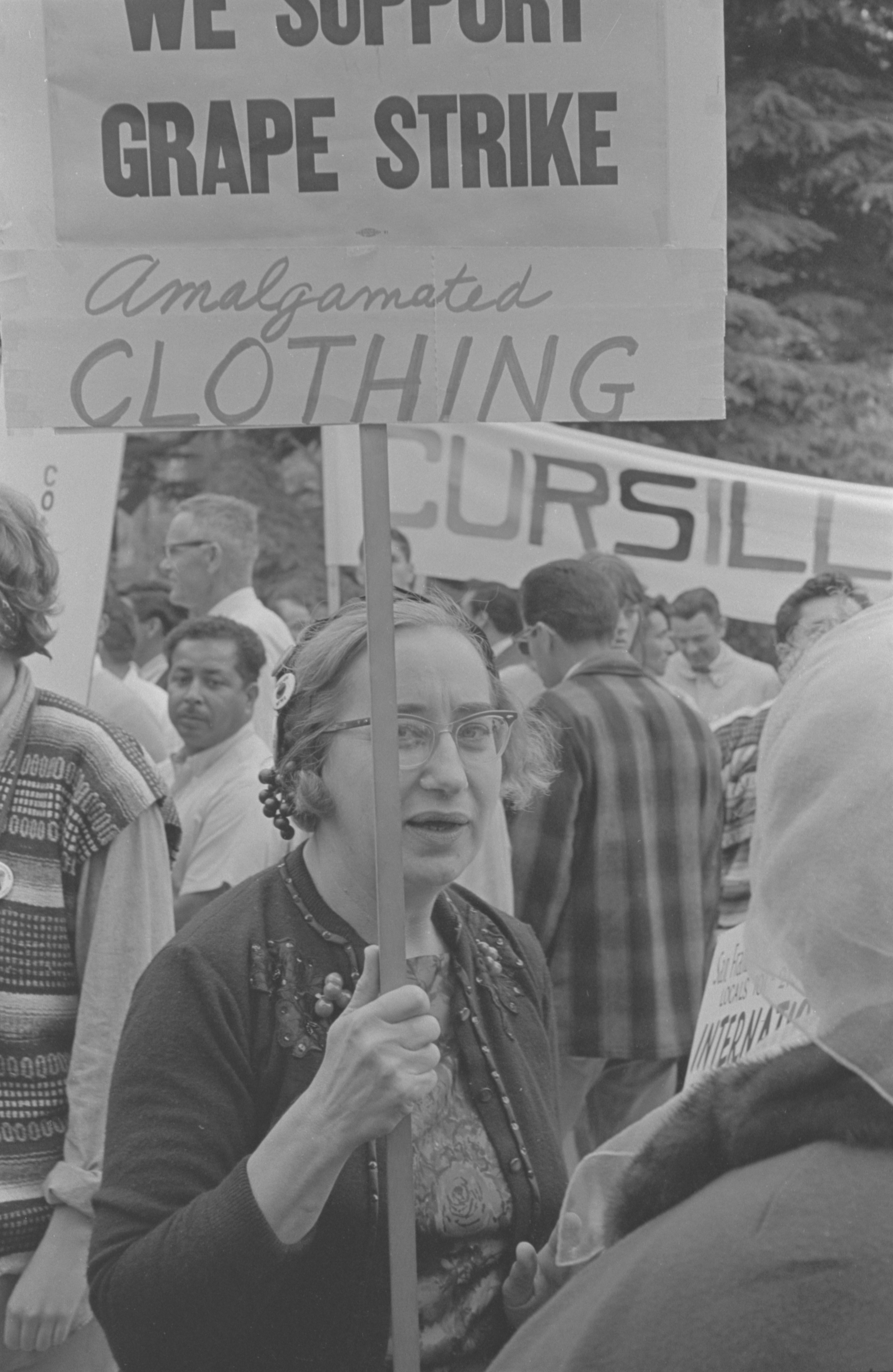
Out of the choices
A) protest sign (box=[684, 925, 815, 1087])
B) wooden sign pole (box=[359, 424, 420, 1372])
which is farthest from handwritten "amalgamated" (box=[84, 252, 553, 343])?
protest sign (box=[684, 925, 815, 1087])

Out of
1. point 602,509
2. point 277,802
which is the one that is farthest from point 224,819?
point 602,509

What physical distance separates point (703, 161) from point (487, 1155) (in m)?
1.19

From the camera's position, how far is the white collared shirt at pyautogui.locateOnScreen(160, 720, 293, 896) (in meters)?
4.37

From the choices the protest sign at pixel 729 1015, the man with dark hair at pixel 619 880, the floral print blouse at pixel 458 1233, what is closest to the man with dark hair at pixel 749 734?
the man with dark hair at pixel 619 880

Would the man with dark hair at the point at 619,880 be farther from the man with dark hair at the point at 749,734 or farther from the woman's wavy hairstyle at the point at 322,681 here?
the woman's wavy hairstyle at the point at 322,681

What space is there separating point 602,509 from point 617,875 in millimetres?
3266

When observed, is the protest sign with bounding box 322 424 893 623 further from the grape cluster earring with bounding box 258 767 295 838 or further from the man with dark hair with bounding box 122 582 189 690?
the grape cluster earring with bounding box 258 767 295 838

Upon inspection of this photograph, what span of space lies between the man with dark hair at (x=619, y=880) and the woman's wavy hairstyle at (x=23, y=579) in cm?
210

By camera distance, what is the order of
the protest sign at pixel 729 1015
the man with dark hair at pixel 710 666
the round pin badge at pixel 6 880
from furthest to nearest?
1. the man with dark hair at pixel 710 666
2. the protest sign at pixel 729 1015
3. the round pin badge at pixel 6 880

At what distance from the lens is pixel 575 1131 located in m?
5.11

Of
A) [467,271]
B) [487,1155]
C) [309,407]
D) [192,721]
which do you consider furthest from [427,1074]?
[192,721]

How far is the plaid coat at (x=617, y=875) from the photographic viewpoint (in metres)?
4.81

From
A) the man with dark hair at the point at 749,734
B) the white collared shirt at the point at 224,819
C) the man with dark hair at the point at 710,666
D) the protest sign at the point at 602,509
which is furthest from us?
the man with dark hair at the point at 710,666

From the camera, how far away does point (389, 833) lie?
2.04 meters
